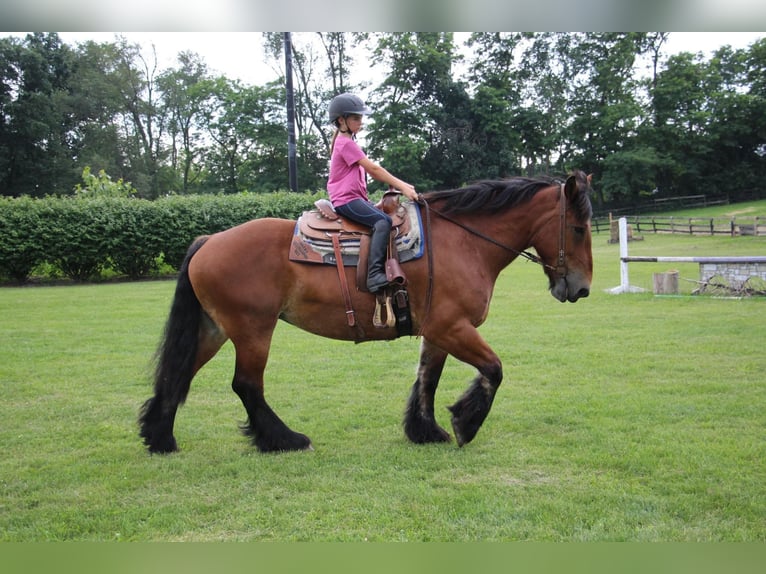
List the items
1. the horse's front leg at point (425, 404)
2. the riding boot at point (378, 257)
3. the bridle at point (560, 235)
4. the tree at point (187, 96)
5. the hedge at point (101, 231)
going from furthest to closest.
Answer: the tree at point (187, 96), the hedge at point (101, 231), the horse's front leg at point (425, 404), the bridle at point (560, 235), the riding boot at point (378, 257)

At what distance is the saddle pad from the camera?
5.00 metres

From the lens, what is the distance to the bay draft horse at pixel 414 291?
498cm

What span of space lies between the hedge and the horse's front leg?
1741 centimetres

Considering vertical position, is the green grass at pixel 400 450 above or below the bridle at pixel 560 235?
below

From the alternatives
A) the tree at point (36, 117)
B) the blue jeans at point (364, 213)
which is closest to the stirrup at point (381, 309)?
the blue jeans at point (364, 213)

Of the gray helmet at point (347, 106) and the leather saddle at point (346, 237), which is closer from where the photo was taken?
the gray helmet at point (347, 106)

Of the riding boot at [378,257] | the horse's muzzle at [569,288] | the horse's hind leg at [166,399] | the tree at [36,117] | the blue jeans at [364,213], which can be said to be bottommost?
the horse's hind leg at [166,399]

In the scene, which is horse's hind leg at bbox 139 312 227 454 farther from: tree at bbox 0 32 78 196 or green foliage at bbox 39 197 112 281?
tree at bbox 0 32 78 196

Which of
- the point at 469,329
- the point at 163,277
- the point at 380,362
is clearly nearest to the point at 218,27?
the point at 469,329

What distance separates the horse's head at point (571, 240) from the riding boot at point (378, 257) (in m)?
1.39

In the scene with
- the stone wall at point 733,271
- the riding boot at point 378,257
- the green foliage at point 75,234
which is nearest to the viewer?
the riding boot at point 378,257

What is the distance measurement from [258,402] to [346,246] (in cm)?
Result: 151

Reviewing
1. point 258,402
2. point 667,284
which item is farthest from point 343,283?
point 667,284

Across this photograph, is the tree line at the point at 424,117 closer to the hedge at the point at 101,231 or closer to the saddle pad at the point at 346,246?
the hedge at the point at 101,231
